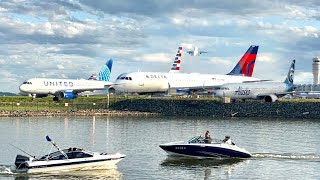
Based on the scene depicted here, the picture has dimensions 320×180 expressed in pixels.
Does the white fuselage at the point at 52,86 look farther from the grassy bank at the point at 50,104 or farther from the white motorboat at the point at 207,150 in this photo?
the white motorboat at the point at 207,150

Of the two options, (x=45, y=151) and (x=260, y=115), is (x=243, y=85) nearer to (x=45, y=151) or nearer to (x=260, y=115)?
(x=260, y=115)

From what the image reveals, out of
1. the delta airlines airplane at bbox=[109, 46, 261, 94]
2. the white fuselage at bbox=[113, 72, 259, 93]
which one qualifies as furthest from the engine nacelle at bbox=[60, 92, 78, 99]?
the white fuselage at bbox=[113, 72, 259, 93]

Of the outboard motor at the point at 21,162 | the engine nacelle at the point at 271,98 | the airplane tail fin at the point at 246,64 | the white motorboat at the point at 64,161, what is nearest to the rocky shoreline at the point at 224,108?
the engine nacelle at the point at 271,98

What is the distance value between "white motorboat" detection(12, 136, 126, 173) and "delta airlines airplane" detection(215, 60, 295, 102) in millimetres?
85584

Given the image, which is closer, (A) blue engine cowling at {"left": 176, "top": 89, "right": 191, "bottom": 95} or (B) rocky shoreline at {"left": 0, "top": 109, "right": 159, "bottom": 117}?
(B) rocky shoreline at {"left": 0, "top": 109, "right": 159, "bottom": 117}

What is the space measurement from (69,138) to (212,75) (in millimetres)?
77632

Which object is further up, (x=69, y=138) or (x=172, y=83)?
(x=172, y=83)

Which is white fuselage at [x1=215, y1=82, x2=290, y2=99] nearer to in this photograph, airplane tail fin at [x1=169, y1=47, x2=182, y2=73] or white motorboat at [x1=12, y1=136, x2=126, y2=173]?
airplane tail fin at [x1=169, y1=47, x2=182, y2=73]

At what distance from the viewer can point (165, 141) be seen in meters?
70.9

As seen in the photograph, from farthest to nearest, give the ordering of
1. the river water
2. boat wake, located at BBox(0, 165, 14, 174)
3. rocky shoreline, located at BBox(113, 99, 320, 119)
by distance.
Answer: rocky shoreline, located at BBox(113, 99, 320, 119) < the river water < boat wake, located at BBox(0, 165, 14, 174)

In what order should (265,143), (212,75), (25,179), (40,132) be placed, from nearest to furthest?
1. (25,179)
2. (265,143)
3. (40,132)
4. (212,75)

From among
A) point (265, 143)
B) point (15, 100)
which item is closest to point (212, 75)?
point (15, 100)

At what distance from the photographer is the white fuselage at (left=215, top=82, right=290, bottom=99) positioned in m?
132

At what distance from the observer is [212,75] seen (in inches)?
5738
